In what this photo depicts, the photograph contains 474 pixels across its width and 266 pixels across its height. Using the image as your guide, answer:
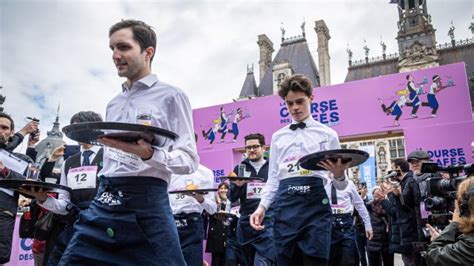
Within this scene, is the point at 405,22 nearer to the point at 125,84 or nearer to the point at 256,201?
the point at 256,201

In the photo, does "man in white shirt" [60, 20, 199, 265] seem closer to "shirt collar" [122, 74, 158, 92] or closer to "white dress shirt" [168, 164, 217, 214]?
"shirt collar" [122, 74, 158, 92]

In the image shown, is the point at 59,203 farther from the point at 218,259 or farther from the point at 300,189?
the point at 218,259

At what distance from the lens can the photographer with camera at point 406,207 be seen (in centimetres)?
562

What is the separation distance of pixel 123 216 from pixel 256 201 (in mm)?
3702

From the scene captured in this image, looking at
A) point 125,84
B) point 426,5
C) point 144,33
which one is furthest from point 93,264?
point 426,5

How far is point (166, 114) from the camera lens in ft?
6.58

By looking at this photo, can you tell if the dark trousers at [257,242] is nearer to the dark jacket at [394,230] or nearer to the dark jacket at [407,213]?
the dark jacket at [407,213]

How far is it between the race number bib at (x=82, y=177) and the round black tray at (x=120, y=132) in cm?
198

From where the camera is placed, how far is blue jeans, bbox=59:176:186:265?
5.62 ft

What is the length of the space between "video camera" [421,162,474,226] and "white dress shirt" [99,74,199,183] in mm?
2654

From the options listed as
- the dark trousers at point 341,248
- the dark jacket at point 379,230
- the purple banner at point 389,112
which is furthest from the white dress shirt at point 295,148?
the purple banner at point 389,112

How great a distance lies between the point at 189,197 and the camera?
4.93 metres

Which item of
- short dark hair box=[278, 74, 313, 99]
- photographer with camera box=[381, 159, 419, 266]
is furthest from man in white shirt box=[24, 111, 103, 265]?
photographer with camera box=[381, 159, 419, 266]

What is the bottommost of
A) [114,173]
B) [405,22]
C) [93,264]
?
[93,264]
